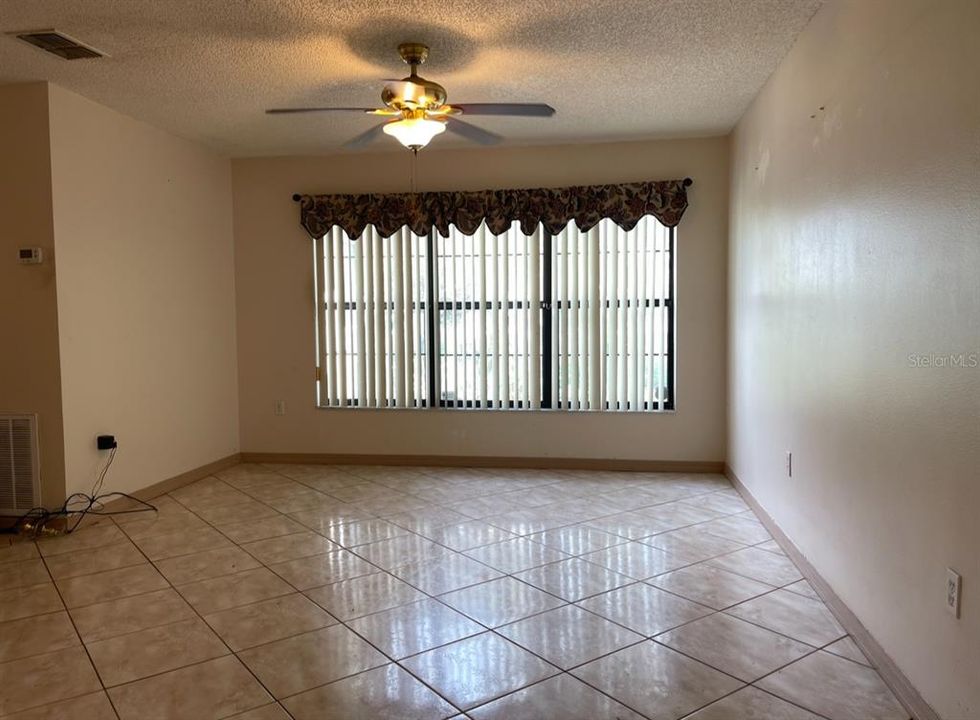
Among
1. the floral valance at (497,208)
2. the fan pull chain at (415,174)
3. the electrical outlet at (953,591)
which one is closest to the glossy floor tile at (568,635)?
the electrical outlet at (953,591)

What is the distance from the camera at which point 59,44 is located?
11.1 ft

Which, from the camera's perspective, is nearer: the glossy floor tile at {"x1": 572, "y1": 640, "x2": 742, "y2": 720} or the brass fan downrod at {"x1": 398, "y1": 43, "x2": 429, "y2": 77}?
the glossy floor tile at {"x1": 572, "y1": 640, "x2": 742, "y2": 720}

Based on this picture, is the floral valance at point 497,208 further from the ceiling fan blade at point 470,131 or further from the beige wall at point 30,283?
the beige wall at point 30,283

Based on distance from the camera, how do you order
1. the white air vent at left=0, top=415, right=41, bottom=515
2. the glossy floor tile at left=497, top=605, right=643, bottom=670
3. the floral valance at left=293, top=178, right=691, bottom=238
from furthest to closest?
the floral valance at left=293, top=178, right=691, bottom=238 < the white air vent at left=0, top=415, right=41, bottom=515 < the glossy floor tile at left=497, top=605, right=643, bottom=670

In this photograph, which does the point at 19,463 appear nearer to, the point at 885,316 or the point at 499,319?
the point at 499,319

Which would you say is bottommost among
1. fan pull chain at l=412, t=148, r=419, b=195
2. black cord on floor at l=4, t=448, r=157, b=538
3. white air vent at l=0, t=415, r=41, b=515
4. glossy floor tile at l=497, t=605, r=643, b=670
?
glossy floor tile at l=497, t=605, r=643, b=670

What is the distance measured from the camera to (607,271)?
5.47m

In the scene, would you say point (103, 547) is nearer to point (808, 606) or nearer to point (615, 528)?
point (615, 528)

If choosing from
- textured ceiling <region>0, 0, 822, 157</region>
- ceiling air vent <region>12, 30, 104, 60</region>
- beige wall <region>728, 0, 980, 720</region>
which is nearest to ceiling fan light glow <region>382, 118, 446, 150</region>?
textured ceiling <region>0, 0, 822, 157</region>

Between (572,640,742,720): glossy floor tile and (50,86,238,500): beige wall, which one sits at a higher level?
(50,86,238,500): beige wall

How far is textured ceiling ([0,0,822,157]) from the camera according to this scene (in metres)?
3.04

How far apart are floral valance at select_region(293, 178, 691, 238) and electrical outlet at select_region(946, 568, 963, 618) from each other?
3.76 meters

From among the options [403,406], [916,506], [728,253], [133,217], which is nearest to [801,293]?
[916,506]

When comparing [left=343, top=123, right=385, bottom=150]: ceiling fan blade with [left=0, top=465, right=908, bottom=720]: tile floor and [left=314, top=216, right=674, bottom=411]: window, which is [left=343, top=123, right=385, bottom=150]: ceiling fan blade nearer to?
[left=314, top=216, right=674, bottom=411]: window
